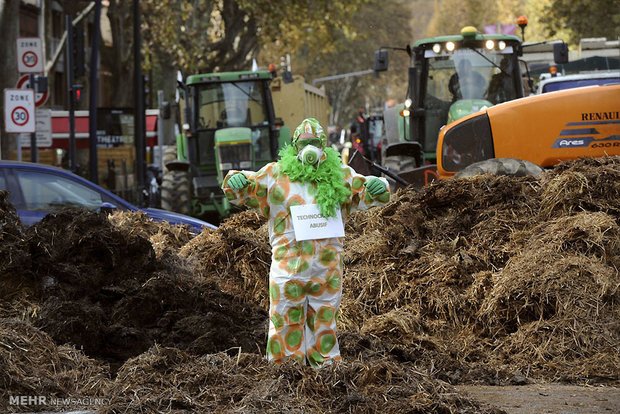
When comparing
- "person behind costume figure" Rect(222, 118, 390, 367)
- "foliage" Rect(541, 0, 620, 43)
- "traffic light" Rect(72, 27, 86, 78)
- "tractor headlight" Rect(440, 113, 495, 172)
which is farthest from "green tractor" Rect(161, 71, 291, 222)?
"foliage" Rect(541, 0, 620, 43)

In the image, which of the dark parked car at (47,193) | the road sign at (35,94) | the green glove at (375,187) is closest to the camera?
the green glove at (375,187)

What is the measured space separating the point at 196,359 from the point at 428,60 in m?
10.2

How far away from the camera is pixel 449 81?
16.2 metres

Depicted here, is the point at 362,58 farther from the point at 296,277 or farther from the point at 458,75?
the point at 296,277

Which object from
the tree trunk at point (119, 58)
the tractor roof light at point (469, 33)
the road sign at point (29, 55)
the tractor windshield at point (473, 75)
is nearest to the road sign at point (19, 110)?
the road sign at point (29, 55)

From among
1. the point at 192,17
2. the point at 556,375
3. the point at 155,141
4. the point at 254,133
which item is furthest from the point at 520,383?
the point at 192,17

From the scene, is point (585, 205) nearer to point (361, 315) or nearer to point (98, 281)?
point (361, 315)

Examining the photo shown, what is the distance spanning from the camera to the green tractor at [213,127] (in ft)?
67.1

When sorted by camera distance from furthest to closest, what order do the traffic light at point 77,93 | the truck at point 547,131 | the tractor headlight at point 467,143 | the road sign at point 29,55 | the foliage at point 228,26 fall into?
the foliage at point 228,26
the traffic light at point 77,93
the road sign at point 29,55
the tractor headlight at point 467,143
the truck at point 547,131

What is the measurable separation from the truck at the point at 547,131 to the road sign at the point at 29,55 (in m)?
11.3

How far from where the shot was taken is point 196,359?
6766mm

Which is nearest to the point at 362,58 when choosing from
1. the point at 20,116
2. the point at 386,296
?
the point at 20,116

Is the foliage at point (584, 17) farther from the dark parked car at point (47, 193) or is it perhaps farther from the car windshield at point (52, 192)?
the car windshield at point (52, 192)

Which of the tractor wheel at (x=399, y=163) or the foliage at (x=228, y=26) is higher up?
the foliage at (x=228, y=26)
